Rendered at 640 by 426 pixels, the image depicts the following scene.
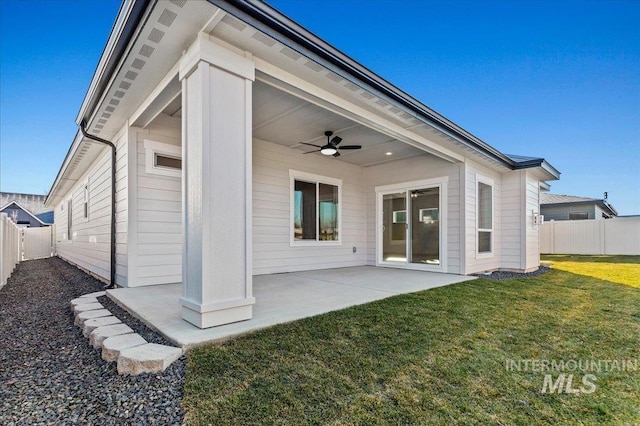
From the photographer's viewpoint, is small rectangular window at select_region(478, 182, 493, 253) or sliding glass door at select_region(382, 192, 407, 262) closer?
small rectangular window at select_region(478, 182, 493, 253)

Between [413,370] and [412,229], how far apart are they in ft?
17.4

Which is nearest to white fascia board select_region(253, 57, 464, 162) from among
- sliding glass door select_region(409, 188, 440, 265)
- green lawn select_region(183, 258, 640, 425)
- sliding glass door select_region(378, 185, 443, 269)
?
sliding glass door select_region(409, 188, 440, 265)

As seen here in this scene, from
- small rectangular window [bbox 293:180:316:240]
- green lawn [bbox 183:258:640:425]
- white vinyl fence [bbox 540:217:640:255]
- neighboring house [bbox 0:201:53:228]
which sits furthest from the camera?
neighboring house [bbox 0:201:53:228]

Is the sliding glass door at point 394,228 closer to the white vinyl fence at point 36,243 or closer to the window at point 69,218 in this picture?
the window at point 69,218

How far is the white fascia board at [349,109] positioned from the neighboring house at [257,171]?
2 centimetres

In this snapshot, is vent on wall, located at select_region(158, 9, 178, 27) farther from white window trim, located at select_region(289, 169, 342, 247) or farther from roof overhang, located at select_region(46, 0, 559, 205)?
white window trim, located at select_region(289, 169, 342, 247)

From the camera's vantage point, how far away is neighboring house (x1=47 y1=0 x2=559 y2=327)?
104 inches

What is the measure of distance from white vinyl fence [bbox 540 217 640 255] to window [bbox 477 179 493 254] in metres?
9.81

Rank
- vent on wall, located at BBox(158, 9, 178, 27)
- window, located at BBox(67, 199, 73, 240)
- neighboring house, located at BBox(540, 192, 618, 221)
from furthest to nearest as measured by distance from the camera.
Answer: neighboring house, located at BBox(540, 192, 618, 221)
window, located at BBox(67, 199, 73, 240)
vent on wall, located at BBox(158, 9, 178, 27)

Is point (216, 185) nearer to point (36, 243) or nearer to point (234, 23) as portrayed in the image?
point (234, 23)

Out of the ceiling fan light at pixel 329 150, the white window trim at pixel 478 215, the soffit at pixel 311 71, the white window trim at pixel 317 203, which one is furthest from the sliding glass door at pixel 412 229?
the ceiling fan light at pixel 329 150

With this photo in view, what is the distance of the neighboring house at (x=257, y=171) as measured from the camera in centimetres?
265

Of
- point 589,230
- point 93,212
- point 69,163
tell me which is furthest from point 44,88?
point 589,230

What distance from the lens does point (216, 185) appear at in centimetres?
265
